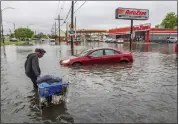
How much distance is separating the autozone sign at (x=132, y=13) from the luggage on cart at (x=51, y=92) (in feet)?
101

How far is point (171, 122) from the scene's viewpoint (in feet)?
17.7

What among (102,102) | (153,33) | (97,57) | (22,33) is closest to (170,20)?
(153,33)

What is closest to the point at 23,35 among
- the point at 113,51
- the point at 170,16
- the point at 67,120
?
the point at 170,16

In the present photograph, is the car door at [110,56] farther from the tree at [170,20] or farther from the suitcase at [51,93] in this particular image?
the tree at [170,20]

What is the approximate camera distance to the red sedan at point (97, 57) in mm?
14297

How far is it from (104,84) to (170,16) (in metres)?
86.8

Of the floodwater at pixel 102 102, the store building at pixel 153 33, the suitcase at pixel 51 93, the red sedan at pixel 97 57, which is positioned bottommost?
the floodwater at pixel 102 102

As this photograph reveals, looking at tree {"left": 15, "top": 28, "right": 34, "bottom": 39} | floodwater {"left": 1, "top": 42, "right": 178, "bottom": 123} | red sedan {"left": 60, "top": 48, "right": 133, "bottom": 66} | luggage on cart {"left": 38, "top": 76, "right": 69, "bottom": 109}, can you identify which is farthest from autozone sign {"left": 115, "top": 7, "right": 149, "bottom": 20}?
tree {"left": 15, "top": 28, "right": 34, "bottom": 39}

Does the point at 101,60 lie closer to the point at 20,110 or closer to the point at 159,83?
the point at 159,83

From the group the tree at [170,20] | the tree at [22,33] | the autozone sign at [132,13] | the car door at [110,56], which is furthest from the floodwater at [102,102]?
the tree at [22,33]

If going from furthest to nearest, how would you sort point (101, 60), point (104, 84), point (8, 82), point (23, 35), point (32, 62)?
point (23, 35)
point (101, 60)
point (8, 82)
point (104, 84)
point (32, 62)

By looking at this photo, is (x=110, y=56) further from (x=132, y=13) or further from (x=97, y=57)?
(x=132, y=13)

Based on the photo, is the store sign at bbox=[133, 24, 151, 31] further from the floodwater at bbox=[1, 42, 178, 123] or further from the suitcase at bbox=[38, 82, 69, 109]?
the suitcase at bbox=[38, 82, 69, 109]

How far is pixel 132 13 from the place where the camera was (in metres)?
35.7
